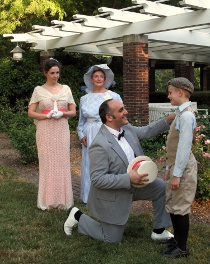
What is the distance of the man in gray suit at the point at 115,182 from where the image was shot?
468 centimetres

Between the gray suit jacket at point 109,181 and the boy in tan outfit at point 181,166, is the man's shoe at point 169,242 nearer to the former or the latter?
the boy in tan outfit at point 181,166

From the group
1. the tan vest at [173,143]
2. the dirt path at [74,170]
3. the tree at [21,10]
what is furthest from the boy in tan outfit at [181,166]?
the tree at [21,10]

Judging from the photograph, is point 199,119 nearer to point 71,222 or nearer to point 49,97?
Answer: point 49,97

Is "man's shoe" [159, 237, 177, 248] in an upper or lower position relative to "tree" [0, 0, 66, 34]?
lower

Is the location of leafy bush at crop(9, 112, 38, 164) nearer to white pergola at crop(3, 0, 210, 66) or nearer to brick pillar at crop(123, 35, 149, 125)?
brick pillar at crop(123, 35, 149, 125)

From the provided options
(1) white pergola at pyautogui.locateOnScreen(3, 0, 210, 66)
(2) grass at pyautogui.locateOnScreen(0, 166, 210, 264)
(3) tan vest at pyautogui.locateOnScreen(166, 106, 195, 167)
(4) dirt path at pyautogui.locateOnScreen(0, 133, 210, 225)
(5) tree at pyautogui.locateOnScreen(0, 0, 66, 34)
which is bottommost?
(4) dirt path at pyautogui.locateOnScreen(0, 133, 210, 225)

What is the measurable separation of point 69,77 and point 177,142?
12.1m

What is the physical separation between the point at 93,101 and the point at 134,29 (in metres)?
5.33

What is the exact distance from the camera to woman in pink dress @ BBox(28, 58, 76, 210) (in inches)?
255

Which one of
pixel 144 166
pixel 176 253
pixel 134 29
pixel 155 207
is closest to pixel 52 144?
pixel 155 207

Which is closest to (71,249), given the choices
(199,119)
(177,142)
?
(177,142)

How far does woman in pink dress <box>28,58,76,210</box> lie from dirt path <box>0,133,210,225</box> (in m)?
0.78

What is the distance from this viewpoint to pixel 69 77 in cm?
1631

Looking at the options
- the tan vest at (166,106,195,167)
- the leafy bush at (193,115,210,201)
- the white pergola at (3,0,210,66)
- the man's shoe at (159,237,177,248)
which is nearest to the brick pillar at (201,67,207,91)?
the white pergola at (3,0,210,66)
